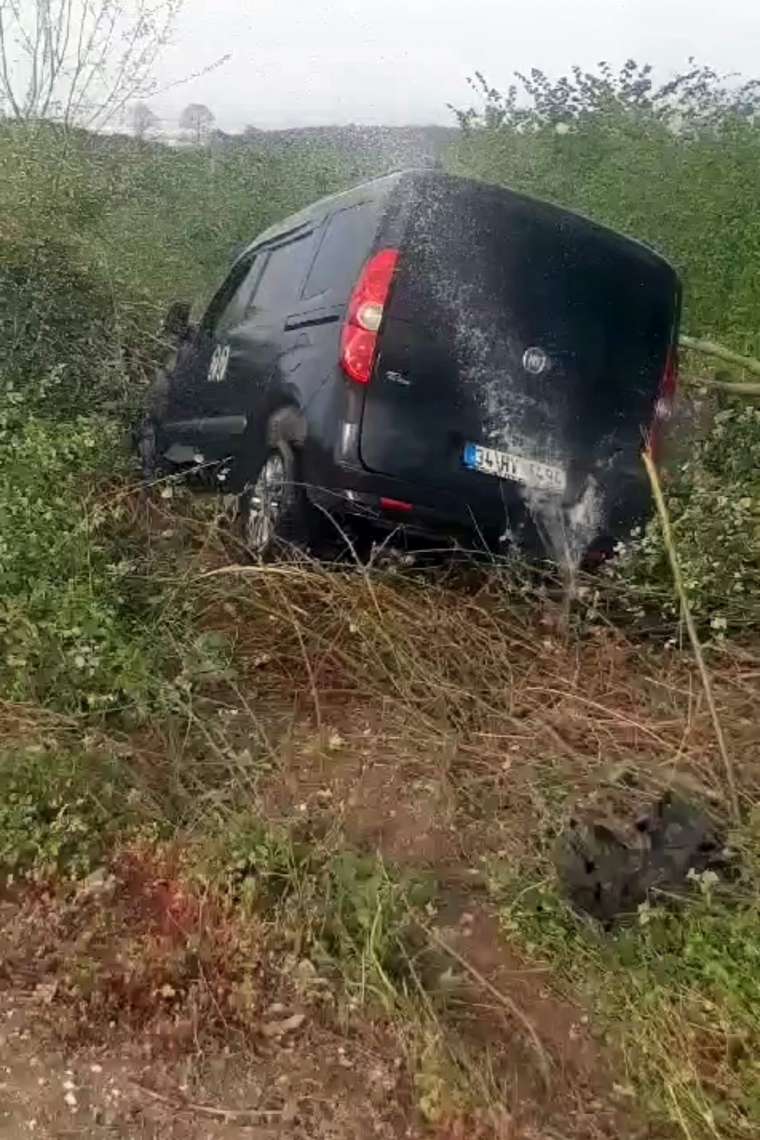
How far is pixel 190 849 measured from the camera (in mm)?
3221

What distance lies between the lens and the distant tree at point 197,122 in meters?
8.83

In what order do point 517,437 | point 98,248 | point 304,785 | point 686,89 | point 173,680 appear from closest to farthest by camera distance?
1. point 304,785
2. point 173,680
3. point 517,437
4. point 98,248
5. point 686,89

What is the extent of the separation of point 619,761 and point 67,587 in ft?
6.23

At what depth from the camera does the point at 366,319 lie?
443 centimetres

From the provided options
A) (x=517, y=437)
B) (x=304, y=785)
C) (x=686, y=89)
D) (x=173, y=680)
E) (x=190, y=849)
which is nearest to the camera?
(x=190, y=849)

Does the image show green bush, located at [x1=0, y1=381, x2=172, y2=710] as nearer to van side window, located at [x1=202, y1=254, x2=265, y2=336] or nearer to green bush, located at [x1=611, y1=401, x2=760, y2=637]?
van side window, located at [x1=202, y1=254, x2=265, y2=336]

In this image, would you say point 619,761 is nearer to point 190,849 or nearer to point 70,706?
point 190,849

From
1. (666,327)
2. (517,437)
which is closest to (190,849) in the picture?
(517,437)

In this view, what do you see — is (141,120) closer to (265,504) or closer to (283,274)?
(283,274)

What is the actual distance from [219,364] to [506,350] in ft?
5.87

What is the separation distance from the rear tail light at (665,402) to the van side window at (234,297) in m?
2.05

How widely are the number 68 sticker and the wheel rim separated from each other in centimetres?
95

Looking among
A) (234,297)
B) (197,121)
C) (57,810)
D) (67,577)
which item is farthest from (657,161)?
(57,810)

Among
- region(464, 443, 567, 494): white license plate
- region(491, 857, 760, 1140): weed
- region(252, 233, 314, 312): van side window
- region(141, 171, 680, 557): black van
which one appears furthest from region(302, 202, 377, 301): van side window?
region(491, 857, 760, 1140): weed
